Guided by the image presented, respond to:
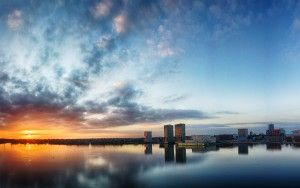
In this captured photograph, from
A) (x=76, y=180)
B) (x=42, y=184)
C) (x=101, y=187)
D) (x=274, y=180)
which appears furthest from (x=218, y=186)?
(x=42, y=184)

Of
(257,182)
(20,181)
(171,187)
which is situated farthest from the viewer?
(20,181)

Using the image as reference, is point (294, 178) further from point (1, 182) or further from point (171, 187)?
point (1, 182)

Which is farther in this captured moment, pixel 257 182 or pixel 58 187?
pixel 257 182

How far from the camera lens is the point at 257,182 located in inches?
3654

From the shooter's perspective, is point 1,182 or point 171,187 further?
point 1,182

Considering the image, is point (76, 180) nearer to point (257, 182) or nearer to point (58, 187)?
point (58, 187)

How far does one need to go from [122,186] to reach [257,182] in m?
38.7

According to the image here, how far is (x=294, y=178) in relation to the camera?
102 meters

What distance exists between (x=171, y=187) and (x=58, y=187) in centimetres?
3006

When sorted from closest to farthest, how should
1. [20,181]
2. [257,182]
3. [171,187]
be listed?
[171,187] < [257,182] < [20,181]

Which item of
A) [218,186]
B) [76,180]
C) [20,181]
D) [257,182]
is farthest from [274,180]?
[20,181]

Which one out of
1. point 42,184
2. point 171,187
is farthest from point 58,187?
point 171,187

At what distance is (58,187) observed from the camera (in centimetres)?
8625

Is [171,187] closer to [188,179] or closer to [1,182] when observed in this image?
[188,179]
